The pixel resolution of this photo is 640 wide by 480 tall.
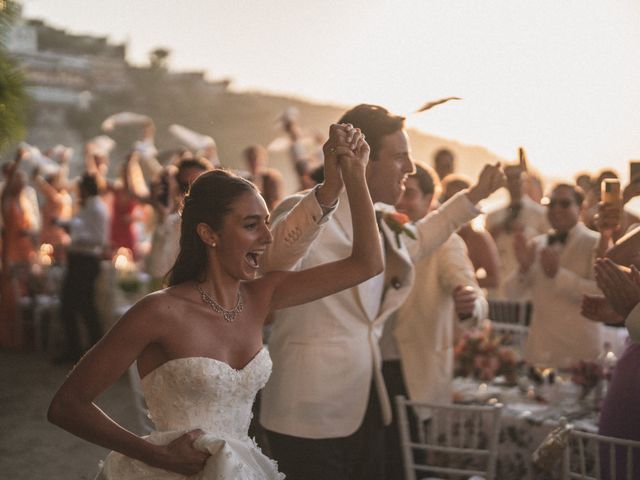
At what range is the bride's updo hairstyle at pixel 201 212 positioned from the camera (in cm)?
219

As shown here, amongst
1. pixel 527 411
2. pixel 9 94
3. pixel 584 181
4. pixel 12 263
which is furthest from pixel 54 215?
pixel 9 94

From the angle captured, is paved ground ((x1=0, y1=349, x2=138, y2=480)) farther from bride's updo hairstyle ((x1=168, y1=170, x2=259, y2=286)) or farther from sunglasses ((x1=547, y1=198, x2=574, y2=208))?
sunglasses ((x1=547, y1=198, x2=574, y2=208))

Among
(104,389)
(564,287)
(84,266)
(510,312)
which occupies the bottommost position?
(84,266)

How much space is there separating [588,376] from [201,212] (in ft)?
7.55

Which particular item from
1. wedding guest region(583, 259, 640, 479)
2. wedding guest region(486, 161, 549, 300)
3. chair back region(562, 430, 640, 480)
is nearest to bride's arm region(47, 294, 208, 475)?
chair back region(562, 430, 640, 480)

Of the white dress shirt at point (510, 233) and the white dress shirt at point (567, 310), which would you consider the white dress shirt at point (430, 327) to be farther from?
the white dress shirt at point (510, 233)

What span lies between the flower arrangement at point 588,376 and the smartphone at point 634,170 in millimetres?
856

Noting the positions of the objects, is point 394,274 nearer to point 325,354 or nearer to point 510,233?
Answer: point 325,354

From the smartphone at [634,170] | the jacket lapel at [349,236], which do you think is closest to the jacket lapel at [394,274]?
the jacket lapel at [349,236]

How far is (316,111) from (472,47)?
11.8 m

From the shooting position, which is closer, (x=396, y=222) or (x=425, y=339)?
(x=396, y=222)

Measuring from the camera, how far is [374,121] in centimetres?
305

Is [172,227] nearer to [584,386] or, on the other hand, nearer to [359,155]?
[584,386]

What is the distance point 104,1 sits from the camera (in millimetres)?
12867
